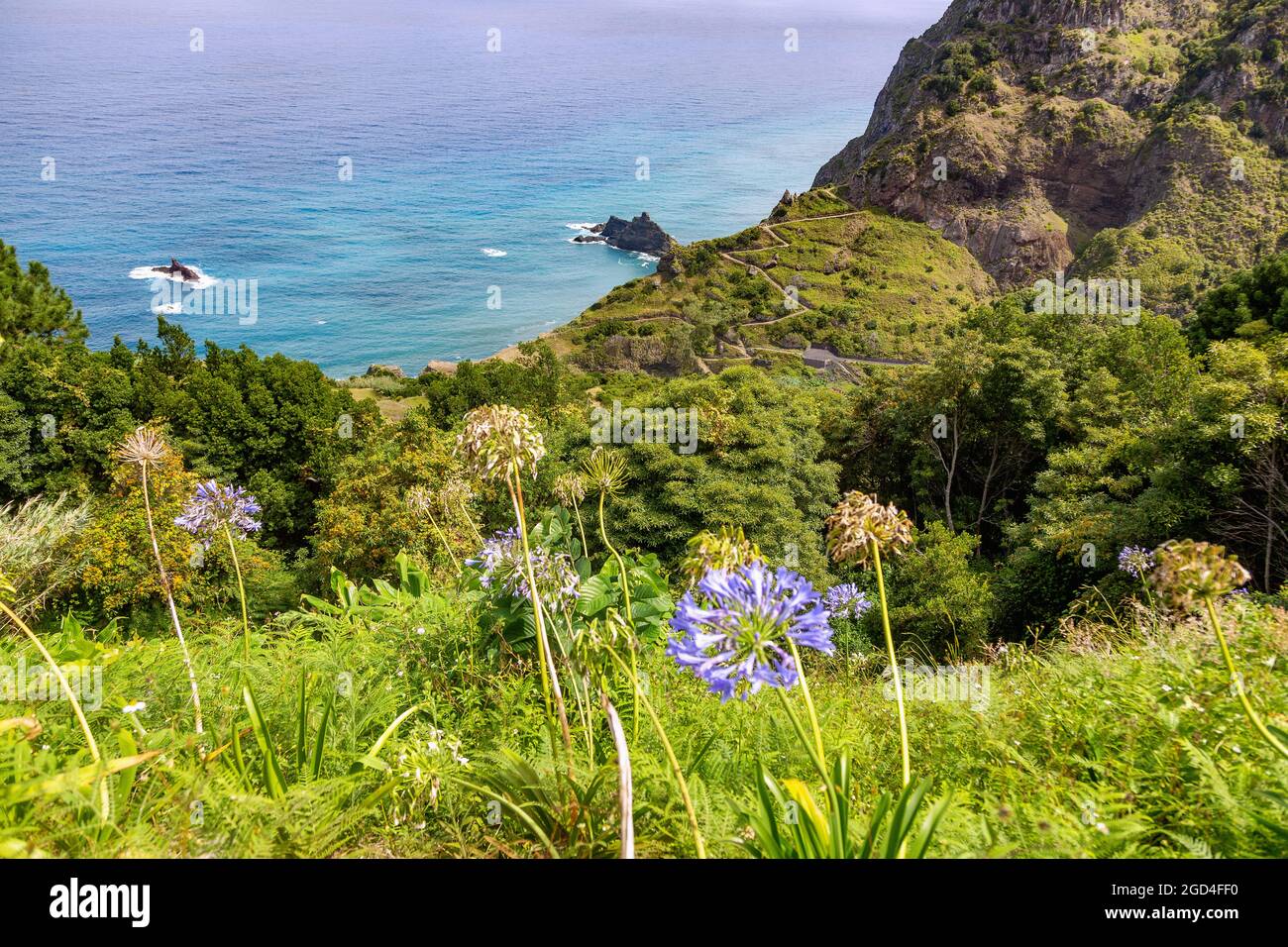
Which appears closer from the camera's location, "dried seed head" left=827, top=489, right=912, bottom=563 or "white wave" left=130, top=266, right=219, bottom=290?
"dried seed head" left=827, top=489, right=912, bottom=563

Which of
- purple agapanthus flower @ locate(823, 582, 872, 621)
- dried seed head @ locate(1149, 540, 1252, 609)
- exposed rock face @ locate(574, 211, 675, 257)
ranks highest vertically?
exposed rock face @ locate(574, 211, 675, 257)

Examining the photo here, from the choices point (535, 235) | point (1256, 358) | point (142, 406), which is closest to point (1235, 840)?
point (1256, 358)

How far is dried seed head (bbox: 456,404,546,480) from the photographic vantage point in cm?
281

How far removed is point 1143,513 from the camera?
11.3 meters

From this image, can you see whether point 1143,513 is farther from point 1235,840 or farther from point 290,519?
point 290,519

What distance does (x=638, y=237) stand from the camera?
11475 centimetres

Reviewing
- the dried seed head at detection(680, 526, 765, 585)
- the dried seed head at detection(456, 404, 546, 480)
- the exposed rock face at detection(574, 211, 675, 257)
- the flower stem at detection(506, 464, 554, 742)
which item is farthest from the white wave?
the dried seed head at detection(680, 526, 765, 585)

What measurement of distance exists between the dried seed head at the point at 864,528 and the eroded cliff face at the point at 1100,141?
7618 centimetres

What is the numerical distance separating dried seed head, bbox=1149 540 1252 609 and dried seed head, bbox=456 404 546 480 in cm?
208

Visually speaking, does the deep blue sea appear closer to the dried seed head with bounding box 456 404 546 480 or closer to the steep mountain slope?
the steep mountain slope

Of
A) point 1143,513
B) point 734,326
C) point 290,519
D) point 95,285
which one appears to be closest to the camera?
point 1143,513

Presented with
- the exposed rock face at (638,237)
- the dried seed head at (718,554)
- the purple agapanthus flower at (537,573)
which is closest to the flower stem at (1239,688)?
the dried seed head at (718,554)

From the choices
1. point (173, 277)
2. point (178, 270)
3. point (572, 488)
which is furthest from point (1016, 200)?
point (173, 277)
